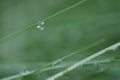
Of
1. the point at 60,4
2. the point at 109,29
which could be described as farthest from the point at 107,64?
the point at 60,4

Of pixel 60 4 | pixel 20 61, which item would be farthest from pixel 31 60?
pixel 60 4

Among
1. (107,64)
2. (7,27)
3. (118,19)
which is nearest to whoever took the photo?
(107,64)

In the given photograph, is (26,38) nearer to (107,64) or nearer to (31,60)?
(31,60)

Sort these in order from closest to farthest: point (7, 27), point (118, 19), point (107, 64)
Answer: point (107, 64), point (118, 19), point (7, 27)

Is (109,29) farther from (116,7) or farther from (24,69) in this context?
(24,69)

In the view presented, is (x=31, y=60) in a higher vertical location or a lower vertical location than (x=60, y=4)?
lower

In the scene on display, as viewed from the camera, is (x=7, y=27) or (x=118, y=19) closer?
(x=118, y=19)
